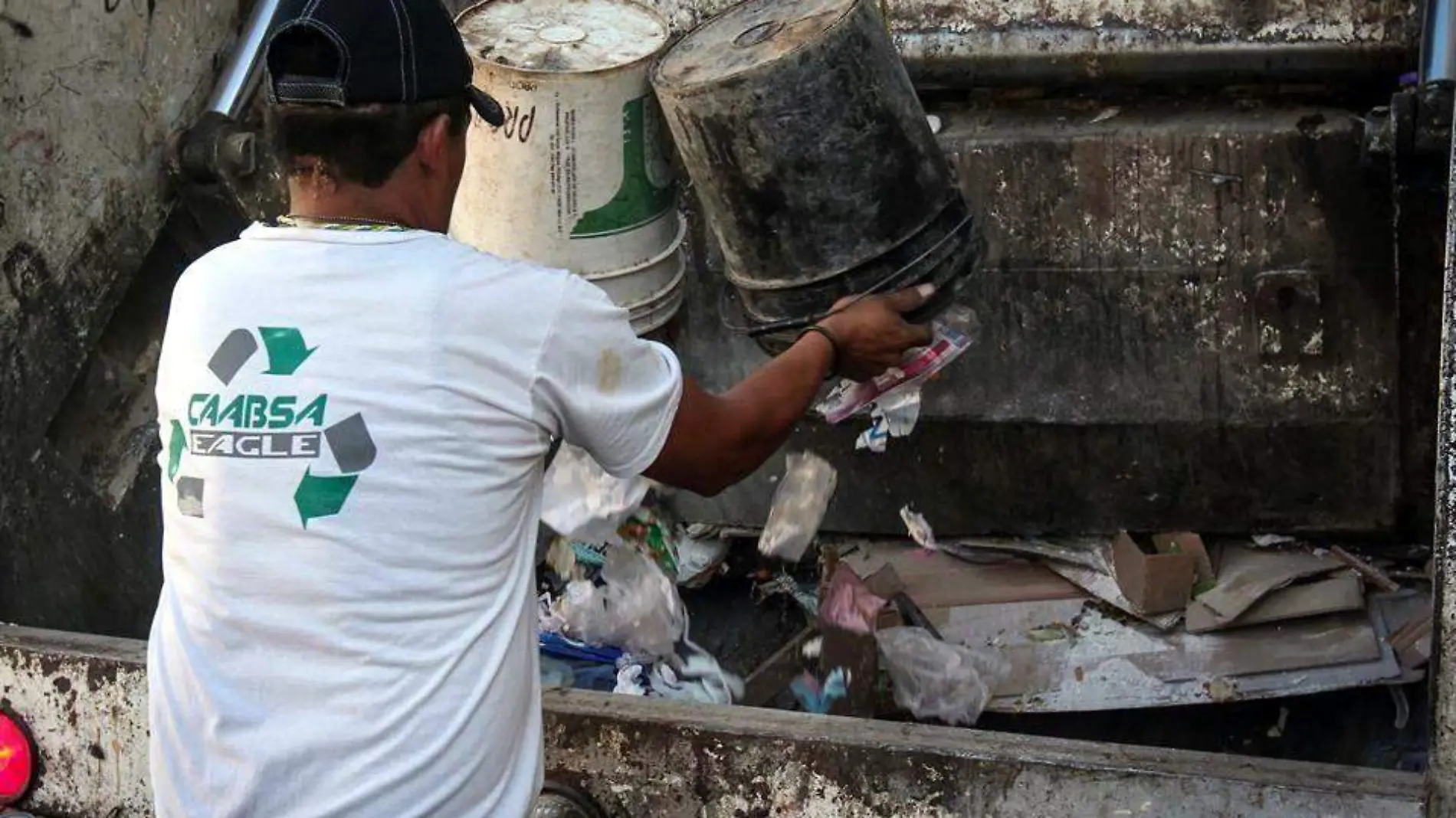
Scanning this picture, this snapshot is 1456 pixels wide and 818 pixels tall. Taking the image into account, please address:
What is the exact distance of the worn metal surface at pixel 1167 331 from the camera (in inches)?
105

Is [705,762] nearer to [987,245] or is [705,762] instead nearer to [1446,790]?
[1446,790]

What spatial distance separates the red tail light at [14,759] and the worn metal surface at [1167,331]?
122 centimetres

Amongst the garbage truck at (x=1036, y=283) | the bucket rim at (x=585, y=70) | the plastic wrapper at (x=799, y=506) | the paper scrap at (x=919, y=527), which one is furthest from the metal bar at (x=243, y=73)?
the paper scrap at (x=919, y=527)

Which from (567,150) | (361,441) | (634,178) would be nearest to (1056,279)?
(634,178)

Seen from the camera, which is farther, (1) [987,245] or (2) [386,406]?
(1) [987,245]

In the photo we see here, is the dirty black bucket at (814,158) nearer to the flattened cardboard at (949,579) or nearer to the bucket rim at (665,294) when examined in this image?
the bucket rim at (665,294)

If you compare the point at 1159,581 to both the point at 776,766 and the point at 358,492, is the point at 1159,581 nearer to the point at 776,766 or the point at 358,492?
the point at 776,766

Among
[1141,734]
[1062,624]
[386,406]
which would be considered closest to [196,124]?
[386,406]

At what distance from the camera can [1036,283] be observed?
280 centimetres

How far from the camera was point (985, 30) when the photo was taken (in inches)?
108

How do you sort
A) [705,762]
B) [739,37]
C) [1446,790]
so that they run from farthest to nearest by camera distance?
[739,37] → [705,762] → [1446,790]

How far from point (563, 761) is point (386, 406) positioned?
2.42 feet

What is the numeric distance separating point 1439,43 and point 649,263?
44.6 inches

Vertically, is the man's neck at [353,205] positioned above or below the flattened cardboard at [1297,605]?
above
